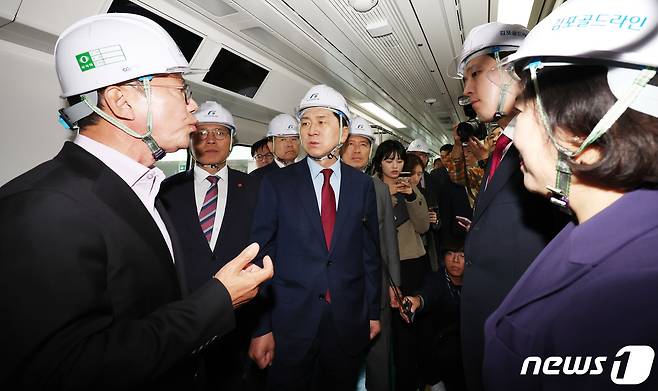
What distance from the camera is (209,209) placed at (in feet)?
9.05

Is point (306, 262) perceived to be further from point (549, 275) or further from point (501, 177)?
point (549, 275)

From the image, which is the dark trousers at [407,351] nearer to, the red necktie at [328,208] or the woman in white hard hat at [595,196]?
the red necktie at [328,208]

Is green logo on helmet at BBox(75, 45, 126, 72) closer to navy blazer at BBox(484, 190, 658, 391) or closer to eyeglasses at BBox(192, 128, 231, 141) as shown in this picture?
navy blazer at BBox(484, 190, 658, 391)

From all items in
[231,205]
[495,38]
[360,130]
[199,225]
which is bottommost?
[199,225]

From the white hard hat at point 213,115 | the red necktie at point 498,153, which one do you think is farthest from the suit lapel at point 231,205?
the red necktie at point 498,153

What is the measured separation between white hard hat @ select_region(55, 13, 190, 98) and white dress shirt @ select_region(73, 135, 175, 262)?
0.21 m

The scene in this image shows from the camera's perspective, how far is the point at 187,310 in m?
1.04

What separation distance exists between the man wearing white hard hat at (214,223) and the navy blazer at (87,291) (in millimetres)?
1463

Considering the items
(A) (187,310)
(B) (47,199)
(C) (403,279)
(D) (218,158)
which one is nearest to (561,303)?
(A) (187,310)

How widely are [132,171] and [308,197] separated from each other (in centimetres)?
115

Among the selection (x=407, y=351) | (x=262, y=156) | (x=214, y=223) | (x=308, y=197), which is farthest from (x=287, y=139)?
(x=407, y=351)

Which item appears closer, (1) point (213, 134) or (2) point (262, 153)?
(1) point (213, 134)

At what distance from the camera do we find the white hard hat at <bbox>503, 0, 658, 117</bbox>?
0.72m

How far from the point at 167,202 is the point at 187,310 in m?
1.86
